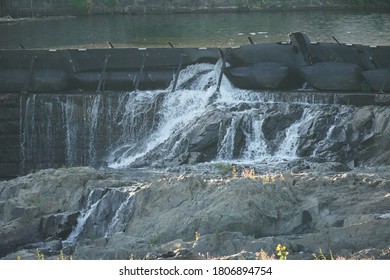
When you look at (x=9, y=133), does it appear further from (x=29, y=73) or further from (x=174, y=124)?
(x=174, y=124)

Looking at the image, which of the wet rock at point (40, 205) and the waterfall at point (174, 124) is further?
the waterfall at point (174, 124)

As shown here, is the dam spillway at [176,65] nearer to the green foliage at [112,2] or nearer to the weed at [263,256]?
the weed at [263,256]

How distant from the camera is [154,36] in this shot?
4394 centimetres

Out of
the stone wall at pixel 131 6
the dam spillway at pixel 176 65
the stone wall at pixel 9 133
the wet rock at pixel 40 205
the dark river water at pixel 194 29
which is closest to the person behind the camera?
the wet rock at pixel 40 205

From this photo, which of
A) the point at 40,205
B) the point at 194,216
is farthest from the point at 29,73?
the point at 194,216

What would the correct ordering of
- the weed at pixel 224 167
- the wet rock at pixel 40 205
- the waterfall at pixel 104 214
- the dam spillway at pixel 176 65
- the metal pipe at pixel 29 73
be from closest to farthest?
the wet rock at pixel 40 205
the waterfall at pixel 104 214
the weed at pixel 224 167
the dam spillway at pixel 176 65
the metal pipe at pixel 29 73

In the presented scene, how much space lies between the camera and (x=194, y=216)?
16938 mm

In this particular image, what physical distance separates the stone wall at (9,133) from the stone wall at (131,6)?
29975 mm

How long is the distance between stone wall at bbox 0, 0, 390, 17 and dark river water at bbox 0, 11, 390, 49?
1.32 meters

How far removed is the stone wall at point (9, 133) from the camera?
27312 millimetres

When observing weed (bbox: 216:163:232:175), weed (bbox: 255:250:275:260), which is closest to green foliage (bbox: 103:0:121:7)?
weed (bbox: 216:163:232:175)

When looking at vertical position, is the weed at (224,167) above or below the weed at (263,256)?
below

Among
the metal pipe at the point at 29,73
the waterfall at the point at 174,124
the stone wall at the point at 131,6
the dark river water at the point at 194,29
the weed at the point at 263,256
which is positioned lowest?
the stone wall at the point at 131,6

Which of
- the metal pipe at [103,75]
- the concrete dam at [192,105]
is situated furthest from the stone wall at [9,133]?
the metal pipe at [103,75]
